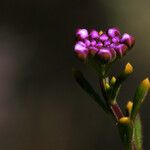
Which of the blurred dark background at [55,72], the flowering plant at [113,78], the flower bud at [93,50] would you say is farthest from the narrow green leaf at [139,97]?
the blurred dark background at [55,72]

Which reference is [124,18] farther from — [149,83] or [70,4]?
[149,83]

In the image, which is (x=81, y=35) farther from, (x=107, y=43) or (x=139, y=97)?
(x=139, y=97)

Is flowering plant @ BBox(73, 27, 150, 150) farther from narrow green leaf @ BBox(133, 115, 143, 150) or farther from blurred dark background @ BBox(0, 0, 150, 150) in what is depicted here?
blurred dark background @ BBox(0, 0, 150, 150)

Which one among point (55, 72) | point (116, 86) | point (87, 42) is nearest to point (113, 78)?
point (116, 86)

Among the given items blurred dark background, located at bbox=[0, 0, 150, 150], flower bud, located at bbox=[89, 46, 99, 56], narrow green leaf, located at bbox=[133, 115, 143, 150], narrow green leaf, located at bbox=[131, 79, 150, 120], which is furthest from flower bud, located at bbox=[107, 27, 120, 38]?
blurred dark background, located at bbox=[0, 0, 150, 150]

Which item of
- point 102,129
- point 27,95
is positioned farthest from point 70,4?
point 102,129

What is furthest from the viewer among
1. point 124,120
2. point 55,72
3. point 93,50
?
point 55,72
